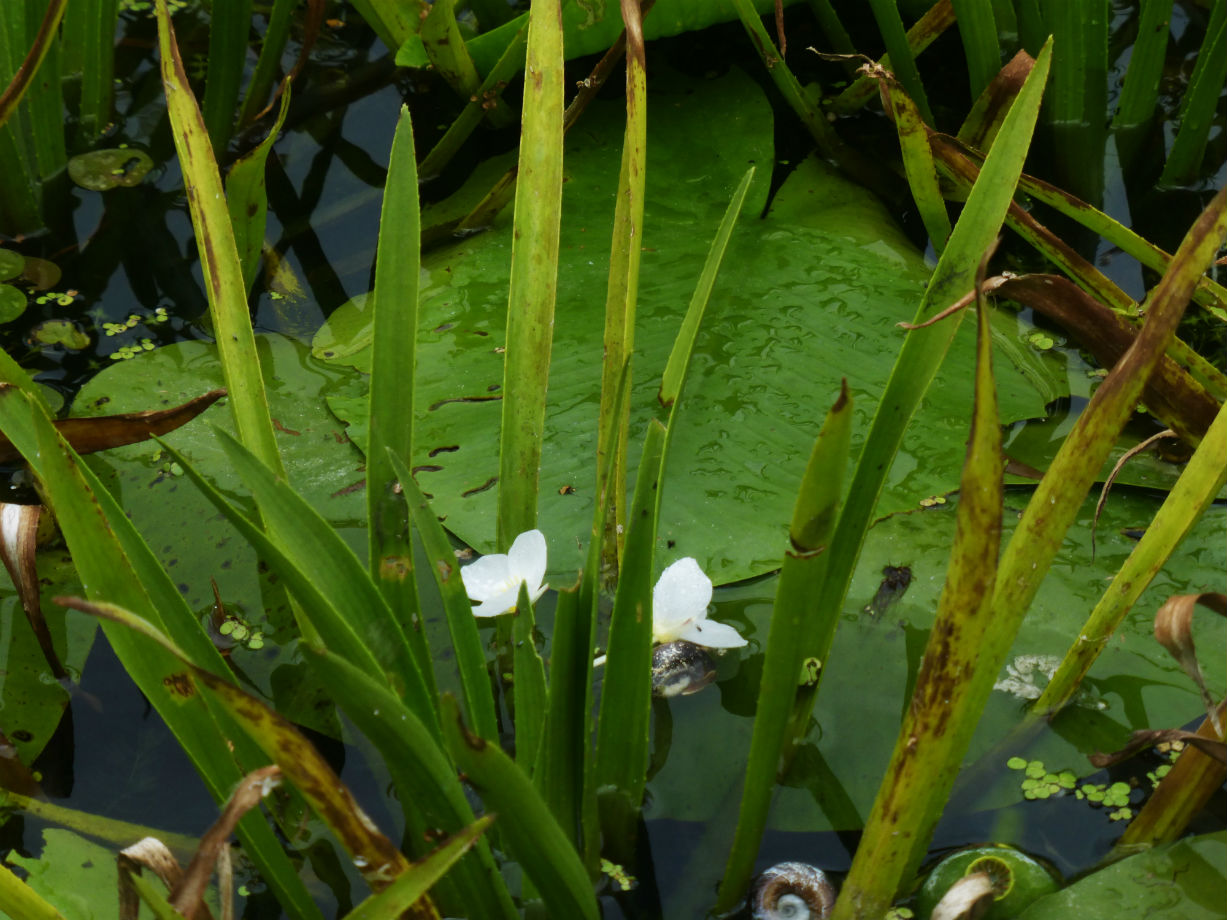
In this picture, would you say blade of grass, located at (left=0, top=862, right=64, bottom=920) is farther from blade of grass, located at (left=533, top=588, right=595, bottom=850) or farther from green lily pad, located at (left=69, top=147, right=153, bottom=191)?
green lily pad, located at (left=69, top=147, right=153, bottom=191)

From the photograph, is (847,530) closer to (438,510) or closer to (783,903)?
(783,903)

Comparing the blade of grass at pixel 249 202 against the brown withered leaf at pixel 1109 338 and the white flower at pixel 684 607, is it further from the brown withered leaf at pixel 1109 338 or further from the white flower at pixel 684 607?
the brown withered leaf at pixel 1109 338

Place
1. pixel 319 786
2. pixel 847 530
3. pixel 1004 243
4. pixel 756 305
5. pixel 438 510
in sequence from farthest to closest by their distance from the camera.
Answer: pixel 1004 243 → pixel 756 305 → pixel 438 510 → pixel 847 530 → pixel 319 786

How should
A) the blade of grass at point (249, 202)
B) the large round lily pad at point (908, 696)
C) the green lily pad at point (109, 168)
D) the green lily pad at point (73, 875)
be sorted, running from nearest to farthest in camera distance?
the green lily pad at point (73, 875)
the large round lily pad at point (908, 696)
the blade of grass at point (249, 202)
the green lily pad at point (109, 168)

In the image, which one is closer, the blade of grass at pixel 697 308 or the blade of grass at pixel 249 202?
the blade of grass at pixel 697 308

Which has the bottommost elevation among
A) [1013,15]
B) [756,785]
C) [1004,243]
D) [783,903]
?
[783,903]

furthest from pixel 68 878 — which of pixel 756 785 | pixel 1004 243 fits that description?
pixel 1004 243

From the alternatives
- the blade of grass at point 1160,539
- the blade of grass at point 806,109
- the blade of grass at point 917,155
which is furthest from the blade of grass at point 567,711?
the blade of grass at point 806,109

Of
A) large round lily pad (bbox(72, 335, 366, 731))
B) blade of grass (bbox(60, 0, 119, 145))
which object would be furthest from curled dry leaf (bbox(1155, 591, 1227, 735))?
blade of grass (bbox(60, 0, 119, 145))
